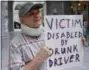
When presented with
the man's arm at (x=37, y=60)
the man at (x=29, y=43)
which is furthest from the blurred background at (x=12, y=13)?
the man's arm at (x=37, y=60)

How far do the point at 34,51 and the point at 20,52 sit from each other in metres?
0.17

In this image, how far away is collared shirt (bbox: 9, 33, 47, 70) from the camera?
3.62 m

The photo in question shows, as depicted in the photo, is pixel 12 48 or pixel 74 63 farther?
pixel 74 63

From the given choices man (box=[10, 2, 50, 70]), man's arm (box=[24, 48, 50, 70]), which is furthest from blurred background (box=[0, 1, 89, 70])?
man's arm (box=[24, 48, 50, 70])

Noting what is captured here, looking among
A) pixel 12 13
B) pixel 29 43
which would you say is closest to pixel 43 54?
pixel 29 43

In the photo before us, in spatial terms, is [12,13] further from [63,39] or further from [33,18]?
[63,39]

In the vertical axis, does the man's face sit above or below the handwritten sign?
above

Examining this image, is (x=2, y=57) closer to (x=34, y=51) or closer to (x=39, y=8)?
(x=34, y=51)

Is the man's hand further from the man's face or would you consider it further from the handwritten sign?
the man's face

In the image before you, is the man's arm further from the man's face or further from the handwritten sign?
the man's face

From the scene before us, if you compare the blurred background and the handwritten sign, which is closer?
the blurred background

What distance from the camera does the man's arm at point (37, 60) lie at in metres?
3.67

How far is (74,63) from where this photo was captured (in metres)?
3.89

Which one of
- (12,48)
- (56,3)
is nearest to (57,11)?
(56,3)
